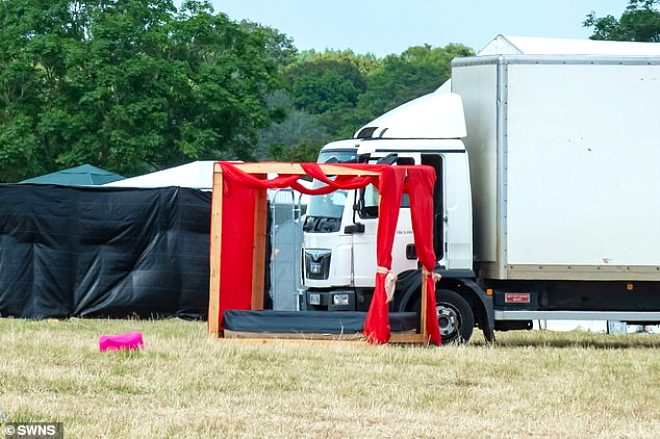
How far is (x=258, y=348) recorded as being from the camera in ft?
55.2

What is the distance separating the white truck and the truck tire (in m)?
0.01

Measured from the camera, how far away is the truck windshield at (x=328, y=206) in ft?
60.8

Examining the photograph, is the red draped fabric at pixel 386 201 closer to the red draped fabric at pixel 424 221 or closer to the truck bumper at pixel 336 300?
the red draped fabric at pixel 424 221

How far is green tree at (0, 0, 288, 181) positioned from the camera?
163 feet

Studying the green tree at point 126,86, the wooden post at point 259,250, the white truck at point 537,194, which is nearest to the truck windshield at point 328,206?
the white truck at point 537,194

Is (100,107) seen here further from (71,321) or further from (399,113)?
(399,113)

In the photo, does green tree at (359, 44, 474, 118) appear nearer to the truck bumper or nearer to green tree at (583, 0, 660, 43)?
green tree at (583, 0, 660, 43)

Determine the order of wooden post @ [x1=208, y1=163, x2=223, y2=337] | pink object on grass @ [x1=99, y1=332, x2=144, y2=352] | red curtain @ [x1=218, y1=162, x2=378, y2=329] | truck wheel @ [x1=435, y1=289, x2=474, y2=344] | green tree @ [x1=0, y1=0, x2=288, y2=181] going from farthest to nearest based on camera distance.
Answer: green tree @ [x1=0, y1=0, x2=288, y2=181]
truck wheel @ [x1=435, y1=289, x2=474, y2=344]
wooden post @ [x1=208, y1=163, x2=223, y2=337]
red curtain @ [x1=218, y1=162, x2=378, y2=329]
pink object on grass @ [x1=99, y1=332, x2=144, y2=352]

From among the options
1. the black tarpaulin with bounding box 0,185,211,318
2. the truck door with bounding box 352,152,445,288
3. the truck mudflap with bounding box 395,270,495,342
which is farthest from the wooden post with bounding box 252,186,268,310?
the black tarpaulin with bounding box 0,185,211,318

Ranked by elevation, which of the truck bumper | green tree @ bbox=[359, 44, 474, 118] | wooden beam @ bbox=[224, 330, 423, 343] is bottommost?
wooden beam @ bbox=[224, 330, 423, 343]

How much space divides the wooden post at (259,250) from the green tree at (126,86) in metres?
29.3

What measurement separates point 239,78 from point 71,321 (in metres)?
31.2

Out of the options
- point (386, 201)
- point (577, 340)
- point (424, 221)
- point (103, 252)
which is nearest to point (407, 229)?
point (424, 221)

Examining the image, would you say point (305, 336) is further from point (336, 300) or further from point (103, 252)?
point (103, 252)
